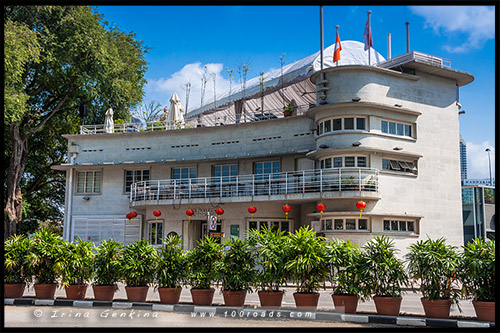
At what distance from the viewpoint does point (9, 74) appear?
3316cm

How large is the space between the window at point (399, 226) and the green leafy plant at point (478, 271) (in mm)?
14066

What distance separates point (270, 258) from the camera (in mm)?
14766

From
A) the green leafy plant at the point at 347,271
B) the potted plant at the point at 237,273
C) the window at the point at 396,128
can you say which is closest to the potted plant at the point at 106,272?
the potted plant at the point at 237,273

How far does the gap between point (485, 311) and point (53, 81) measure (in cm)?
3657

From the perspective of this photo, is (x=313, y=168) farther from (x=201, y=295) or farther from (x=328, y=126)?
(x=201, y=295)

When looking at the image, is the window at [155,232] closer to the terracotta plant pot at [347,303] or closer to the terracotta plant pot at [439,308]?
the terracotta plant pot at [347,303]

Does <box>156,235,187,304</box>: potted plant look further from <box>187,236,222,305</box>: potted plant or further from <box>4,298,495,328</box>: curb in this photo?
<box>4,298,495,328</box>: curb

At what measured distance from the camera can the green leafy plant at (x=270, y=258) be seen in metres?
14.7

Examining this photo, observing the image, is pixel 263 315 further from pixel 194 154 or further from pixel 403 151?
pixel 194 154

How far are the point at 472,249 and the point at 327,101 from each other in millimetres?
16214

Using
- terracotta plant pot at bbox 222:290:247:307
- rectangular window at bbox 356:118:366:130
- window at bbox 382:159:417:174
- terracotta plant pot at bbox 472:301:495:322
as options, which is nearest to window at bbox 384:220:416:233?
window at bbox 382:159:417:174

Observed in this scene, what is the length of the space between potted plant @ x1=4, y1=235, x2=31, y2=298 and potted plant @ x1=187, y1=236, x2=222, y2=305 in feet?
16.9

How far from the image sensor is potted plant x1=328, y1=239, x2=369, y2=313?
14.0 meters

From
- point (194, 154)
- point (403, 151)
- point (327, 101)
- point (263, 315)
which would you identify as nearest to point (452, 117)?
point (403, 151)
